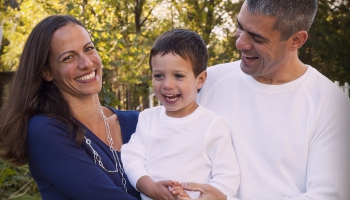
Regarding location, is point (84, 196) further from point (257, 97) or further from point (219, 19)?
point (219, 19)

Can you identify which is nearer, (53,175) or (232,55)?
(53,175)

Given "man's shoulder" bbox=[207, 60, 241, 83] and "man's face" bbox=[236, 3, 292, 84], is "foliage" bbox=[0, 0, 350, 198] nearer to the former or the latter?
"man's shoulder" bbox=[207, 60, 241, 83]

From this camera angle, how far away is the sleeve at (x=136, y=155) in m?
2.71

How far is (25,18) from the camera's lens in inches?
420

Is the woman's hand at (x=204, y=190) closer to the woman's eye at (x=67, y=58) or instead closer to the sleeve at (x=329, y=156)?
the sleeve at (x=329, y=156)

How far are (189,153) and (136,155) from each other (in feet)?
0.99

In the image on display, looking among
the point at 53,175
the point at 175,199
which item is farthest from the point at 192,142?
the point at 53,175

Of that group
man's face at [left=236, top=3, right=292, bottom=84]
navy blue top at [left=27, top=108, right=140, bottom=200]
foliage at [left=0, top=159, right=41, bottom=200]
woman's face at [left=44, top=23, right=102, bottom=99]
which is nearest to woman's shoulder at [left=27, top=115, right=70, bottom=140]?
navy blue top at [left=27, top=108, right=140, bottom=200]

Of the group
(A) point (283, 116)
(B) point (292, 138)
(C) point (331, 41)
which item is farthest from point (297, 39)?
(C) point (331, 41)

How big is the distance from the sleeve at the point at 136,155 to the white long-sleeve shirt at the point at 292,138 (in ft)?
1.43

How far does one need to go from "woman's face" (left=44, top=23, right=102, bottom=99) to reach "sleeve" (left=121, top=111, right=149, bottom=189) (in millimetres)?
398

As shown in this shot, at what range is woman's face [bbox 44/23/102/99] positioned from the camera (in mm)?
2967

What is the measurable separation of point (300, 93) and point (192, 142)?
1.98 feet

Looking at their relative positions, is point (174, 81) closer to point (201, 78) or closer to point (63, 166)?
point (201, 78)
